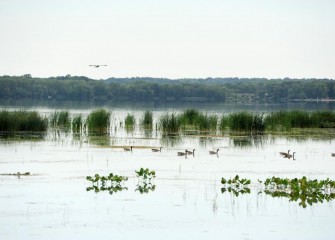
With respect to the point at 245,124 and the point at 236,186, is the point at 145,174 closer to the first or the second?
the point at 236,186

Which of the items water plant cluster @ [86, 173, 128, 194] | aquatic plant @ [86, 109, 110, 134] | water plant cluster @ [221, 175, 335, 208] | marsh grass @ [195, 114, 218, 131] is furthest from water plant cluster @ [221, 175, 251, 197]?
marsh grass @ [195, 114, 218, 131]

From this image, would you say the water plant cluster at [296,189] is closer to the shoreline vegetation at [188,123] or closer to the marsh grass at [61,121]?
the shoreline vegetation at [188,123]

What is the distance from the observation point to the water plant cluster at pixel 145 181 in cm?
1852

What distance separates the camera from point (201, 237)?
43.9 ft

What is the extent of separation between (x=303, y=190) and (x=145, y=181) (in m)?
4.48

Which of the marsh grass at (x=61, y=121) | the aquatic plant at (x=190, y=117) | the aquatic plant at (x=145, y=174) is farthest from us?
the aquatic plant at (x=190, y=117)

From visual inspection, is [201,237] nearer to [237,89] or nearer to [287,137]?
[287,137]

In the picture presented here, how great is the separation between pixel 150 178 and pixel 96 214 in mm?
4896

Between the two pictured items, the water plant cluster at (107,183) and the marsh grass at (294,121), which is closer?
the water plant cluster at (107,183)

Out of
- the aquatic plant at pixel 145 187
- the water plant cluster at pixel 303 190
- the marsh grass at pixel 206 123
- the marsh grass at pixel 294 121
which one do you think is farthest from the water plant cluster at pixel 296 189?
the marsh grass at pixel 294 121

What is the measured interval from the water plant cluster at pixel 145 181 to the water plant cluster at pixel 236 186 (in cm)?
195

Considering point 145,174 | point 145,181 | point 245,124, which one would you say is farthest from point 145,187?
point 245,124

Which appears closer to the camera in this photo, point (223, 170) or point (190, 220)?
point (190, 220)

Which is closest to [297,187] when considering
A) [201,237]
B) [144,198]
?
[144,198]
